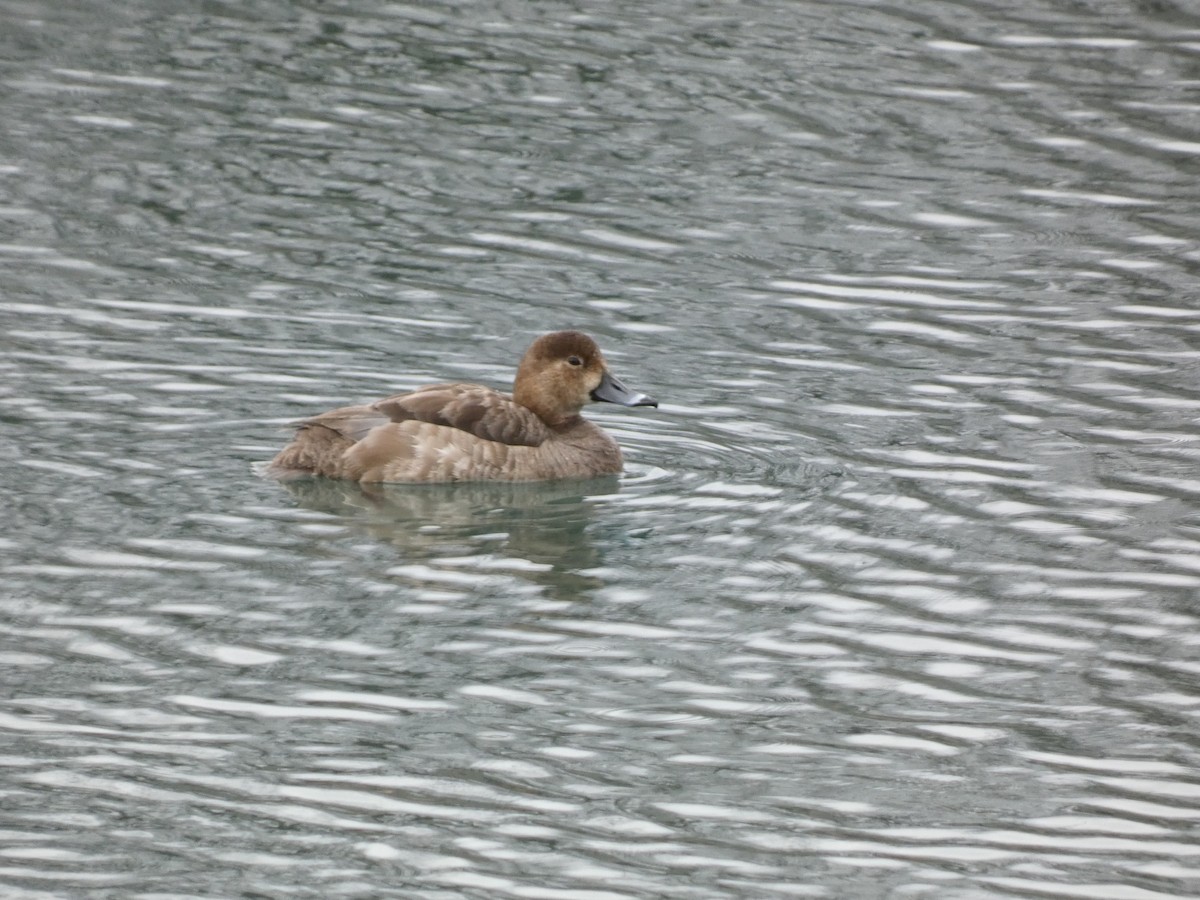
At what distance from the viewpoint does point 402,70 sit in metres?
19.2

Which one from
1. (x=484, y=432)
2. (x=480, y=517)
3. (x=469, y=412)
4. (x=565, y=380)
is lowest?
(x=480, y=517)

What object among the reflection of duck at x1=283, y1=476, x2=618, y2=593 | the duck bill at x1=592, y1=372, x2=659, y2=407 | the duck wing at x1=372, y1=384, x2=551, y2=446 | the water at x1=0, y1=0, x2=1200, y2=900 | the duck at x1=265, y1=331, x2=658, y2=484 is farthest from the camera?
the duck bill at x1=592, y1=372, x2=659, y2=407

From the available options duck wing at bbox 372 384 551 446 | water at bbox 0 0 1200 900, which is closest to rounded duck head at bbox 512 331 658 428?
duck wing at bbox 372 384 551 446

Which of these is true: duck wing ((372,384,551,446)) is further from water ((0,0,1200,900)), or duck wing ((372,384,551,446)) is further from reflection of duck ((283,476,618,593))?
water ((0,0,1200,900))

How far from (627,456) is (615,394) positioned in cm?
36

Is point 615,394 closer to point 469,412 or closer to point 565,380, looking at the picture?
point 565,380

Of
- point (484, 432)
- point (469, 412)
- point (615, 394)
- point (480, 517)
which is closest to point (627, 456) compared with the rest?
point (615, 394)

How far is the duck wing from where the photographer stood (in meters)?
12.1

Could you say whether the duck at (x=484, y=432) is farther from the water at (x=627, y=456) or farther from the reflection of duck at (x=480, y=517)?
the water at (x=627, y=456)

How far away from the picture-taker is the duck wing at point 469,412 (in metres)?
12.1

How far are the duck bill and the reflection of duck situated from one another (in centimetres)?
46

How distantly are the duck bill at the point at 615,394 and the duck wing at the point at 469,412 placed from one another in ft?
1.25

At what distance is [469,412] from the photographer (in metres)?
12.2

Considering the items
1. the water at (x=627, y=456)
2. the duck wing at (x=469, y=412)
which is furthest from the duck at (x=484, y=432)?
the water at (x=627, y=456)
